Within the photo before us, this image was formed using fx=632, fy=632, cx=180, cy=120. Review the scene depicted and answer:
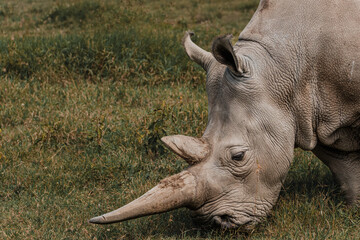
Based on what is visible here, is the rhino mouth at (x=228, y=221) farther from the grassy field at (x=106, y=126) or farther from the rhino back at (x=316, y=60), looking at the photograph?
the rhino back at (x=316, y=60)

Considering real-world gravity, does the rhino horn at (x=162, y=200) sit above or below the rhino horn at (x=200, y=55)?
below

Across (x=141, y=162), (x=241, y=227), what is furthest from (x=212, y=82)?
(x=141, y=162)

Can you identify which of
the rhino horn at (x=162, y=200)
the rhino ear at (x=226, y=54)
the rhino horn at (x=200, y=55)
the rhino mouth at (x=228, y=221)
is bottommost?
the rhino mouth at (x=228, y=221)

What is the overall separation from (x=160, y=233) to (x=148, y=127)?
6.91 ft

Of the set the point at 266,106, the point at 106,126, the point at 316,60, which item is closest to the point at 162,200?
the point at 266,106

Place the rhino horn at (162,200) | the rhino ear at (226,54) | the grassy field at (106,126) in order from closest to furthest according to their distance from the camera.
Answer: the rhino horn at (162,200) < the rhino ear at (226,54) < the grassy field at (106,126)

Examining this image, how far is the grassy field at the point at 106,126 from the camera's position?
17.5 feet

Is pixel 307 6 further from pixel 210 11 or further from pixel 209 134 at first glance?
pixel 210 11

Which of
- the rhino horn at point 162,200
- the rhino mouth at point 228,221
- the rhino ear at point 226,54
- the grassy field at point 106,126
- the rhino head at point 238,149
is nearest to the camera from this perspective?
the rhino horn at point 162,200

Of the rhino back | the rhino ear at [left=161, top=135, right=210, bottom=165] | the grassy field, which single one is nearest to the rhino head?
the rhino ear at [left=161, top=135, right=210, bottom=165]

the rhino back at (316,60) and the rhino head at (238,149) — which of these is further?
the rhino back at (316,60)

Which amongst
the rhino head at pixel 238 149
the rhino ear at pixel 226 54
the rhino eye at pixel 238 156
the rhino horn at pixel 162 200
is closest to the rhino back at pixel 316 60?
the rhino head at pixel 238 149

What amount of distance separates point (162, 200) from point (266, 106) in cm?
110

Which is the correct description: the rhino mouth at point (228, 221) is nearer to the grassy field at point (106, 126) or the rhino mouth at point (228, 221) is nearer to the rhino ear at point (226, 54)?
the grassy field at point (106, 126)
